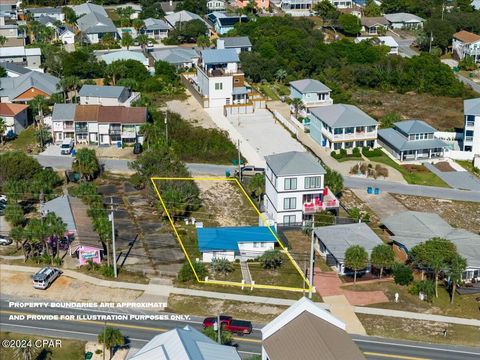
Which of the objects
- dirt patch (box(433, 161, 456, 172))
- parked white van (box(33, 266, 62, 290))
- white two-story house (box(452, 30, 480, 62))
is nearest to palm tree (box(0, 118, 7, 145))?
parked white van (box(33, 266, 62, 290))

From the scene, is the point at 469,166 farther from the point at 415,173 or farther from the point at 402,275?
the point at 402,275

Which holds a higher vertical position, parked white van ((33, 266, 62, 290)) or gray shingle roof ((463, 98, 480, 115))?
gray shingle roof ((463, 98, 480, 115))

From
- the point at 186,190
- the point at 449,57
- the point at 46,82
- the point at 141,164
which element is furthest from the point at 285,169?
the point at 449,57

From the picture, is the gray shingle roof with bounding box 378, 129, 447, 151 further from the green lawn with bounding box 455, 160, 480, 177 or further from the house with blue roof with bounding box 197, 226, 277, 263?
the house with blue roof with bounding box 197, 226, 277, 263

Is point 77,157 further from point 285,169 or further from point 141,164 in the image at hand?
point 285,169

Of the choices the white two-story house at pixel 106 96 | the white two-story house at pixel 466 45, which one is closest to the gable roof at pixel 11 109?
the white two-story house at pixel 106 96

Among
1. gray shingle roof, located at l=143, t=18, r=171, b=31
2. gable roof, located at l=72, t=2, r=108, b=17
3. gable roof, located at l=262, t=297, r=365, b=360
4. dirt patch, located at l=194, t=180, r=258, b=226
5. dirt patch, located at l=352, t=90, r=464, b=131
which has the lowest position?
dirt patch, located at l=194, t=180, r=258, b=226

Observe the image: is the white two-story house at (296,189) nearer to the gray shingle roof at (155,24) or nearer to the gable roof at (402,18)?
the gray shingle roof at (155,24)
